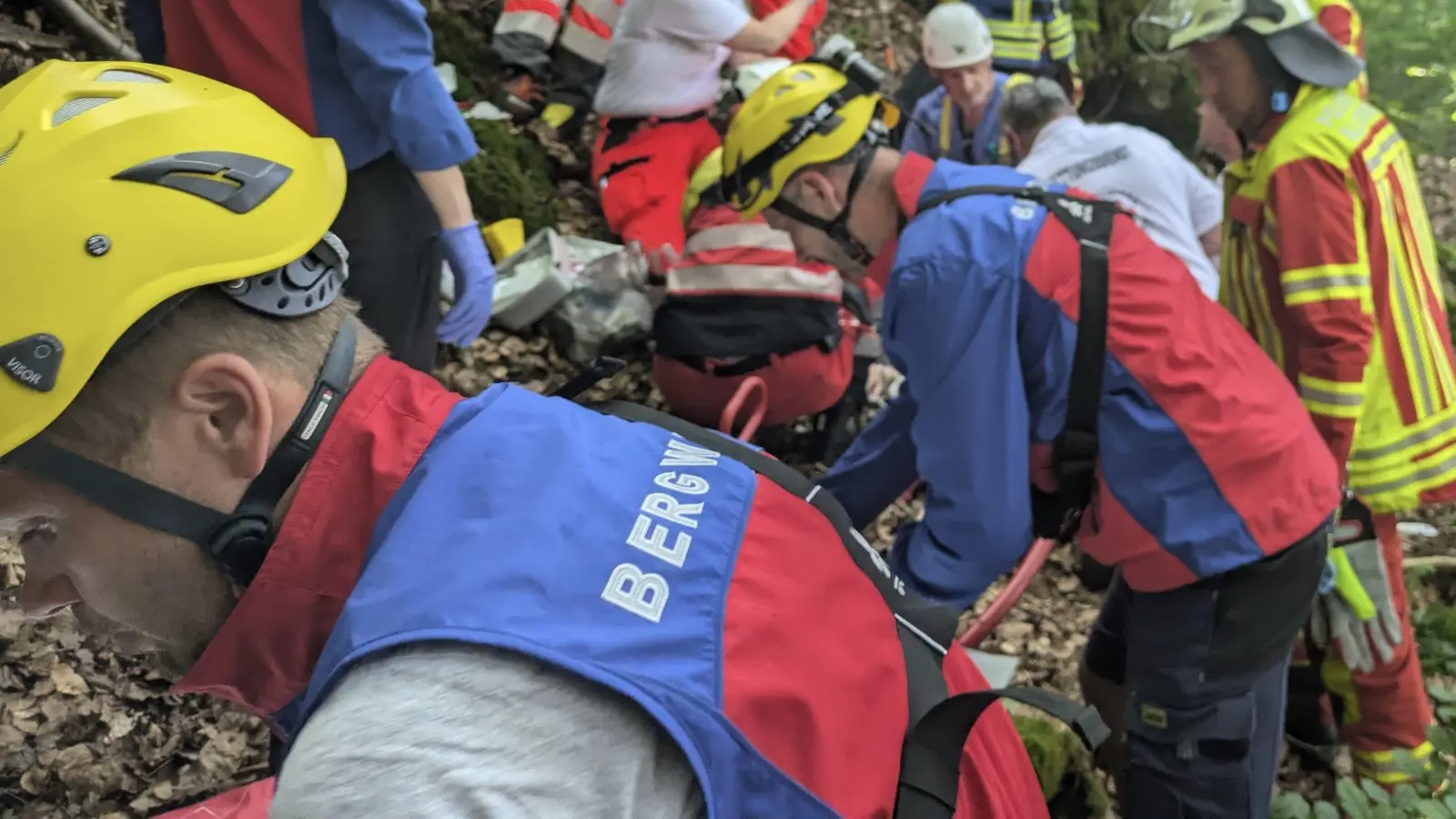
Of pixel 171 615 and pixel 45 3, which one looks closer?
pixel 171 615

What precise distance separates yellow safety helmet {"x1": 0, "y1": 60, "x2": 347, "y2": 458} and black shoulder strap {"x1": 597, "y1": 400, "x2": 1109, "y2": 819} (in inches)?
22.1

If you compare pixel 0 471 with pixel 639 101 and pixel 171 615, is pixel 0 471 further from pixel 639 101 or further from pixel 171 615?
pixel 639 101

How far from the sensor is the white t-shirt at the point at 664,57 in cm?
550

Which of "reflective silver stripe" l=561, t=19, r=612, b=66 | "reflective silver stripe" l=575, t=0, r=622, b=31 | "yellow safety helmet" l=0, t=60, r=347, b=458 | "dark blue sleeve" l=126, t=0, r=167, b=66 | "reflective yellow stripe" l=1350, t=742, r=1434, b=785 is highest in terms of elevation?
"yellow safety helmet" l=0, t=60, r=347, b=458

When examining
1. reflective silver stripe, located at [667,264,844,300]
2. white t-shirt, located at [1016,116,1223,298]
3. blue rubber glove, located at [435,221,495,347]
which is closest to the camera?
blue rubber glove, located at [435,221,495,347]

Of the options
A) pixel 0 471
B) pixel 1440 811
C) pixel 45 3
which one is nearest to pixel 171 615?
pixel 0 471

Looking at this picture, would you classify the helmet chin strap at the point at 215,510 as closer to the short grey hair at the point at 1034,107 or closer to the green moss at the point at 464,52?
the short grey hair at the point at 1034,107

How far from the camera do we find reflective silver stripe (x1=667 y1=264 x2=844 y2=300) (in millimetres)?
4594

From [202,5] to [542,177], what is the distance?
3.47 m

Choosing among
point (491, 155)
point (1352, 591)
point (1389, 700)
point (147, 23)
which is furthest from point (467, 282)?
point (1389, 700)

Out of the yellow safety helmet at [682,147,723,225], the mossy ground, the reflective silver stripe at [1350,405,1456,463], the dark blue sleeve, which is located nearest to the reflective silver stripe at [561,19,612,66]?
the mossy ground

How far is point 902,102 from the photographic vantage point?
7262mm

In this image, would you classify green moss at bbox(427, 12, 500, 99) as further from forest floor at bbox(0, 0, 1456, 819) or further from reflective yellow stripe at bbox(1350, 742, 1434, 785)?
reflective yellow stripe at bbox(1350, 742, 1434, 785)

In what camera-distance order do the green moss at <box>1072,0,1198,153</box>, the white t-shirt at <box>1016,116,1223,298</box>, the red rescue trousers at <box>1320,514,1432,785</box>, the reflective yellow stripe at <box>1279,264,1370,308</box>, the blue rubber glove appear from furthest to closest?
1. the green moss at <box>1072,0,1198,153</box>
2. the white t-shirt at <box>1016,116,1223,298</box>
3. the red rescue trousers at <box>1320,514,1432,785</box>
4. the reflective yellow stripe at <box>1279,264,1370,308</box>
5. the blue rubber glove
